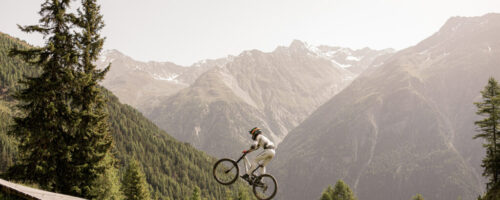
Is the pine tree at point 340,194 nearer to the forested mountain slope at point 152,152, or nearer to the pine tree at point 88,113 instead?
the pine tree at point 88,113

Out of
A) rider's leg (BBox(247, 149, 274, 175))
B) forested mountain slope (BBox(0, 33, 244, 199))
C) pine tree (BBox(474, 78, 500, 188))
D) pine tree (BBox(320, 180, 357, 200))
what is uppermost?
forested mountain slope (BBox(0, 33, 244, 199))

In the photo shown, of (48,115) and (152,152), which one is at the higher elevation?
(152,152)

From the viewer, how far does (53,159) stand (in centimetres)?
2205

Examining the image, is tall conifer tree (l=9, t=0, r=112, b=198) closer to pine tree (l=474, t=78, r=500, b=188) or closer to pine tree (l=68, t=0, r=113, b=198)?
pine tree (l=68, t=0, r=113, b=198)

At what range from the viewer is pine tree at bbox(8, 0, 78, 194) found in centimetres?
2167

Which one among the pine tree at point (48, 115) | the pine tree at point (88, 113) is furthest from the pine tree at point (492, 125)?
the pine tree at point (48, 115)

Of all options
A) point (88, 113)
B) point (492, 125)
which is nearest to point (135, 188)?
point (88, 113)

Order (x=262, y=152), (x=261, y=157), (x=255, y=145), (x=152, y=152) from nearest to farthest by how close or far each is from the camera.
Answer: (x=255, y=145) → (x=262, y=152) → (x=261, y=157) → (x=152, y=152)

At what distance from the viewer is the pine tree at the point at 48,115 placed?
2167cm

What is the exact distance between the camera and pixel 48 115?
22.1 metres

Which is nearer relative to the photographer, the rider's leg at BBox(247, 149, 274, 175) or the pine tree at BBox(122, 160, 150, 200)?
the rider's leg at BBox(247, 149, 274, 175)

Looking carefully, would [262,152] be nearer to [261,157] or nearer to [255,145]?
[261,157]

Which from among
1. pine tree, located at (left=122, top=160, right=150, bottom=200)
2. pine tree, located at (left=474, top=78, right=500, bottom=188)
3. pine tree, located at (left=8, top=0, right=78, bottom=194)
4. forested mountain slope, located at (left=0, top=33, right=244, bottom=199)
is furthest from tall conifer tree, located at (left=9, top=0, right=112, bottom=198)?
forested mountain slope, located at (left=0, top=33, right=244, bottom=199)

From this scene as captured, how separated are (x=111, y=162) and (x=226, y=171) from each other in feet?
44.0
